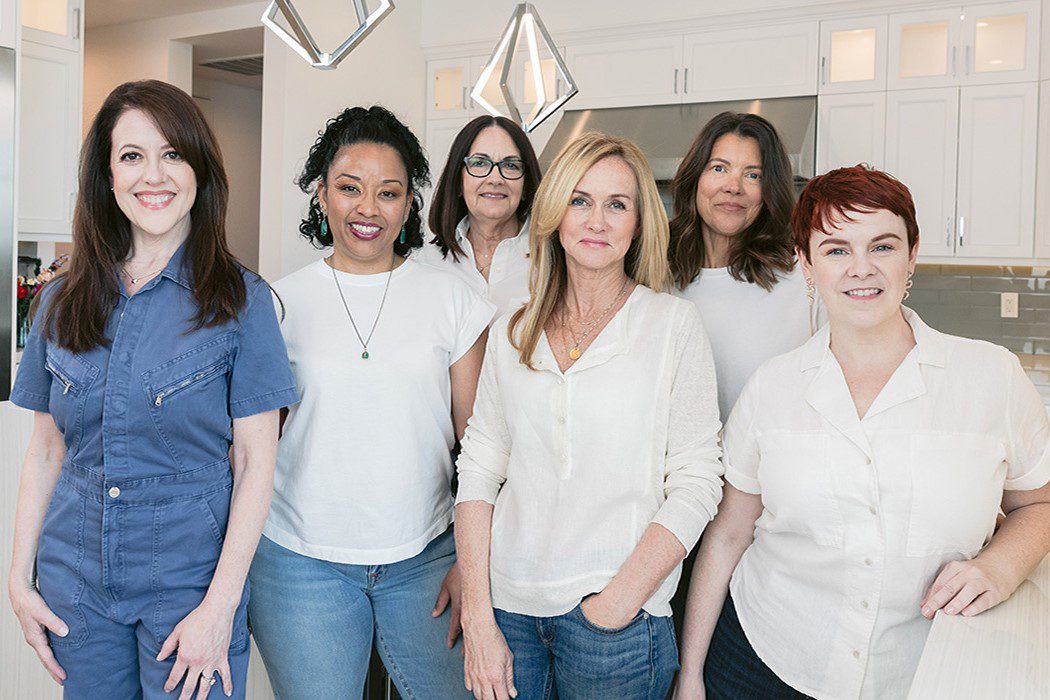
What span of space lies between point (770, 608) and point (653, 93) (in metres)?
3.75

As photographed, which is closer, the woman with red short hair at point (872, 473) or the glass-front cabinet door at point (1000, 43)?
the woman with red short hair at point (872, 473)

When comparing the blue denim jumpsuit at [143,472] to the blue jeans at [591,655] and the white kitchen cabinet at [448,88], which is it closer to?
the blue jeans at [591,655]

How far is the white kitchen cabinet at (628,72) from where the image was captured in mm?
4805

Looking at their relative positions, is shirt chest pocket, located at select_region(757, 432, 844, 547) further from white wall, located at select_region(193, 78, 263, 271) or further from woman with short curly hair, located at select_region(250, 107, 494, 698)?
white wall, located at select_region(193, 78, 263, 271)

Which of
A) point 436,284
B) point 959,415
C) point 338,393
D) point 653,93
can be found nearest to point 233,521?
point 338,393

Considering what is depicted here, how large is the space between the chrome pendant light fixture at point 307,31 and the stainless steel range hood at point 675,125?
9.19 ft

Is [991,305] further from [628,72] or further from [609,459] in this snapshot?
[609,459]

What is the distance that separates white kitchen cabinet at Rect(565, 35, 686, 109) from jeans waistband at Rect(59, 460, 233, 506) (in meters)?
3.76

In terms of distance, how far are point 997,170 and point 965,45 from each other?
60 centimetres

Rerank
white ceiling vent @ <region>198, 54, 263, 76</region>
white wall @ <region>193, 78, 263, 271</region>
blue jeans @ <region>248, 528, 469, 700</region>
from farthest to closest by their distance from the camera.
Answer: white wall @ <region>193, 78, 263, 271</region> → white ceiling vent @ <region>198, 54, 263, 76</region> → blue jeans @ <region>248, 528, 469, 700</region>

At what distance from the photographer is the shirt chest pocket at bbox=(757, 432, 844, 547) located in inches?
58.1

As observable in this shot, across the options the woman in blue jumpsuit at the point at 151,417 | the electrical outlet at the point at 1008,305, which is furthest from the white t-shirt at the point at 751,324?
the electrical outlet at the point at 1008,305

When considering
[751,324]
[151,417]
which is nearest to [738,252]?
[751,324]

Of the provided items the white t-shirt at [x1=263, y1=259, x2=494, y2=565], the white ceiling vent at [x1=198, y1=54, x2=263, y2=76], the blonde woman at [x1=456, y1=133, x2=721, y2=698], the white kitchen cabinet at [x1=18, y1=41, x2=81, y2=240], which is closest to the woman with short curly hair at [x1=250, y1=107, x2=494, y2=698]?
the white t-shirt at [x1=263, y1=259, x2=494, y2=565]
